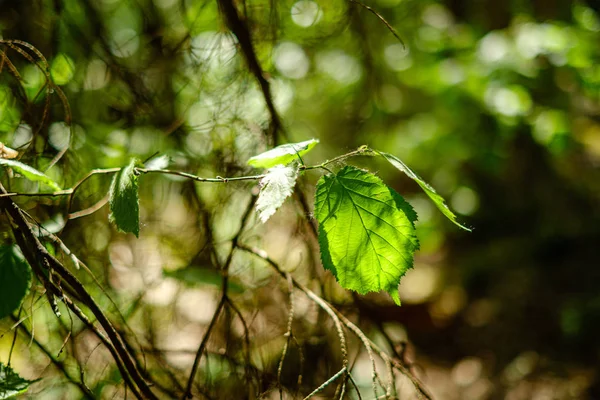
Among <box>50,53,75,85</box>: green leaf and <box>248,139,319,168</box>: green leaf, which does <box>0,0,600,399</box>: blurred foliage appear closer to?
<box>50,53,75,85</box>: green leaf

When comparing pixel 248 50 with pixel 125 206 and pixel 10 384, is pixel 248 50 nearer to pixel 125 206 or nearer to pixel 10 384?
pixel 125 206

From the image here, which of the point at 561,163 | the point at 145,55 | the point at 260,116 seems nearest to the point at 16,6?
the point at 145,55

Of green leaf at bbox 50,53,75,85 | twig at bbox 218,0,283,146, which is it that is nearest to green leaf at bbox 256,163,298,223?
twig at bbox 218,0,283,146

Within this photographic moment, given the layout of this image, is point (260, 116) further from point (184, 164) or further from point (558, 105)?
point (558, 105)

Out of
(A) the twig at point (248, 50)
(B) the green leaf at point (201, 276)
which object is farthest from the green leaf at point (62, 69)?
(B) the green leaf at point (201, 276)

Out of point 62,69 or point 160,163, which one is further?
point 62,69

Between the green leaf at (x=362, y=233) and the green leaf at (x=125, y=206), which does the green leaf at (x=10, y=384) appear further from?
the green leaf at (x=362, y=233)

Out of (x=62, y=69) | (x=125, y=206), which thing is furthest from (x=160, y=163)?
(x=62, y=69)

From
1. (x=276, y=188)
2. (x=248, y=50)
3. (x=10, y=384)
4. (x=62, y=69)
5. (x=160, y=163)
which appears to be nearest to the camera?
(x=276, y=188)
